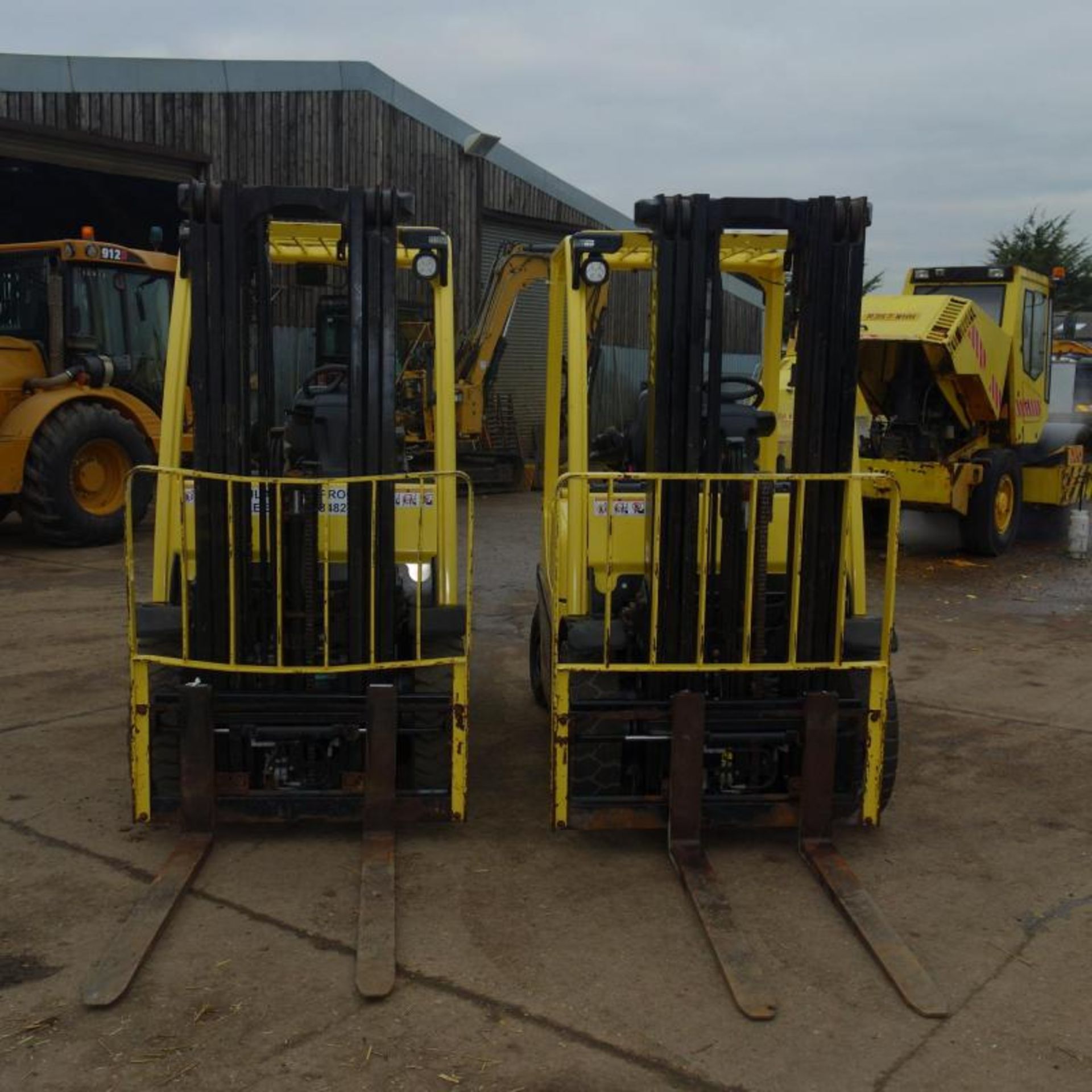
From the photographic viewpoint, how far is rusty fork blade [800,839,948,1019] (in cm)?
368

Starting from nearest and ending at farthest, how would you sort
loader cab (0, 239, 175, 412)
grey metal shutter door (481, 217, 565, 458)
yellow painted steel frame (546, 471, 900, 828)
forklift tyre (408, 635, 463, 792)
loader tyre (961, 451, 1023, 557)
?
yellow painted steel frame (546, 471, 900, 828) → forklift tyre (408, 635, 463, 792) → loader cab (0, 239, 175, 412) → loader tyre (961, 451, 1023, 557) → grey metal shutter door (481, 217, 565, 458)

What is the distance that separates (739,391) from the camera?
545 centimetres

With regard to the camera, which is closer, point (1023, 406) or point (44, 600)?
point (44, 600)

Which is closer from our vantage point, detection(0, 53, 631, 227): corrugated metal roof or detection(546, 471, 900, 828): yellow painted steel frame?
detection(546, 471, 900, 828): yellow painted steel frame

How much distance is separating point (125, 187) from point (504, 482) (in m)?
7.36

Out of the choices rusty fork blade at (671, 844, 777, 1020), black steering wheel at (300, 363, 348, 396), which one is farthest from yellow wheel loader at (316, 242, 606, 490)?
rusty fork blade at (671, 844, 777, 1020)

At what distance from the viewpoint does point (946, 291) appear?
14.0 metres

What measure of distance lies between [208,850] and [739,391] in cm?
301

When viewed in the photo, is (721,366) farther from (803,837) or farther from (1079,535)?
(1079,535)

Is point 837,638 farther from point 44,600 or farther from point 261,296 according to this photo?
point 44,600

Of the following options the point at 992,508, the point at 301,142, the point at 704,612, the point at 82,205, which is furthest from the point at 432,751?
the point at 82,205

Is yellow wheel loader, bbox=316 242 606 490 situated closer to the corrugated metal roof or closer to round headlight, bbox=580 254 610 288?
the corrugated metal roof

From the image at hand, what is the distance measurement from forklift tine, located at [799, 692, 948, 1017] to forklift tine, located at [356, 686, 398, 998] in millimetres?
1602

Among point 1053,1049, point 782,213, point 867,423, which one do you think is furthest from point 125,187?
point 1053,1049
